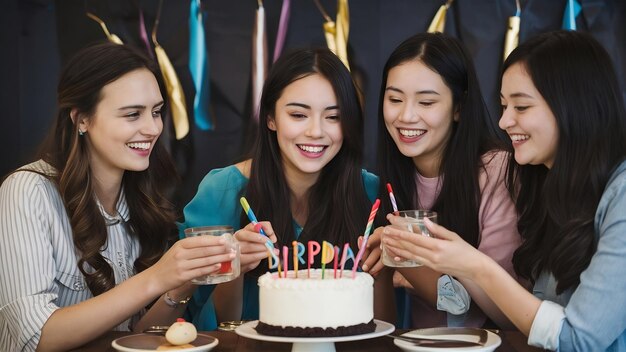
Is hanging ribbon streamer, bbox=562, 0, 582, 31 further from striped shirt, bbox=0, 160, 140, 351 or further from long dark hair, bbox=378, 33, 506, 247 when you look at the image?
striped shirt, bbox=0, 160, 140, 351

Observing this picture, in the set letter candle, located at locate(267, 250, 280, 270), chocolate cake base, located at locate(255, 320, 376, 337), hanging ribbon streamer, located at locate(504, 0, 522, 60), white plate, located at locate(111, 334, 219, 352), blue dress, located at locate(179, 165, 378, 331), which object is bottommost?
white plate, located at locate(111, 334, 219, 352)

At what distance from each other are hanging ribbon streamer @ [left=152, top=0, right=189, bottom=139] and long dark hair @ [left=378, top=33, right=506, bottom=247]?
1693 millimetres

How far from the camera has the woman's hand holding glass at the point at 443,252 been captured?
205cm

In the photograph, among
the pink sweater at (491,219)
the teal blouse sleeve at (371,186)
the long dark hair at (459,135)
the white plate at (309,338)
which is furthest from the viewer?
the teal blouse sleeve at (371,186)

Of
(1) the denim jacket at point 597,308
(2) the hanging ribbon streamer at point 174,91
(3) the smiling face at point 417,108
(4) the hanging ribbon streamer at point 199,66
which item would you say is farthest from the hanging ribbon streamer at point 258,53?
(1) the denim jacket at point 597,308

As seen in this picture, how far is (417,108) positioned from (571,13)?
73.5 inches

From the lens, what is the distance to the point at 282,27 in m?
4.28

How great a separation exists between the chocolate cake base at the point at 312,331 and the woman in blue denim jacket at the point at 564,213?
23 centimetres

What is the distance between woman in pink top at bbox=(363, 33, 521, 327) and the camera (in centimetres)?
265

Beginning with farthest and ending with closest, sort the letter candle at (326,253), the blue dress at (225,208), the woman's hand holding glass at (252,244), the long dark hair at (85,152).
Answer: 1. the blue dress at (225,208)
2. the long dark hair at (85,152)
3. the woman's hand holding glass at (252,244)
4. the letter candle at (326,253)

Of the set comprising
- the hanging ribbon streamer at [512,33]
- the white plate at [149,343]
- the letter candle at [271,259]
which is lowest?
the white plate at [149,343]

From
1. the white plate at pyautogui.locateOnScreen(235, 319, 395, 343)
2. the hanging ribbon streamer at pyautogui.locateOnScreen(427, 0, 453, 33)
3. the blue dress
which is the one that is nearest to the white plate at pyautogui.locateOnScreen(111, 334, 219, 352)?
the white plate at pyautogui.locateOnScreen(235, 319, 395, 343)

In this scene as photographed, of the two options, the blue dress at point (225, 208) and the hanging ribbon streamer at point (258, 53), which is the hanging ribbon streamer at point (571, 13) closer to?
the hanging ribbon streamer at point (258, 53)

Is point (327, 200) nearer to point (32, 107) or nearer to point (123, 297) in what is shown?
point (123, 297)
